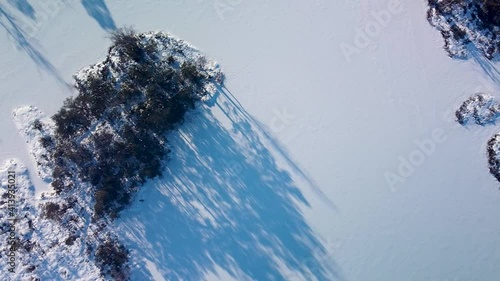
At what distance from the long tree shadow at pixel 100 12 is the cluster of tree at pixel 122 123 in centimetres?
76

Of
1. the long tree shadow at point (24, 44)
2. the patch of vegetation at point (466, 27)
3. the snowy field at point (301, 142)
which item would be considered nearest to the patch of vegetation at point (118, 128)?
the snowy field at point (301, 142)

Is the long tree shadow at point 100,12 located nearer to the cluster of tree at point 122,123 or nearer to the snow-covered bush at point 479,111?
the cluster of tree at point 122,123

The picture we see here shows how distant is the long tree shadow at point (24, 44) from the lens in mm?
14547

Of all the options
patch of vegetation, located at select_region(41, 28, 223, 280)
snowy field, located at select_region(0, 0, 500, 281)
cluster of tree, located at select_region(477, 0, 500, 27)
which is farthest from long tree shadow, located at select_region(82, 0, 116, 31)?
cluster of tree, located at select_region(477, 0, 500, 27)

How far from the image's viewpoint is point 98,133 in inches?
554

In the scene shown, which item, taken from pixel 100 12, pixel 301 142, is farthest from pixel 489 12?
pixel 100 12

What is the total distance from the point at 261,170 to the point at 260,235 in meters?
2.22

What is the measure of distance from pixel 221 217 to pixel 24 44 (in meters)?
9.37

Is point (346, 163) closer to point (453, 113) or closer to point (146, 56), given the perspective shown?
point (453, 113)

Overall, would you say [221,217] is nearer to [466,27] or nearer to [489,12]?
[466,27]

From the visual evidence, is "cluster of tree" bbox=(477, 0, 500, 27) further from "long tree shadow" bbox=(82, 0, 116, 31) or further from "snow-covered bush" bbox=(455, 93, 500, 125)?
"long tree shadow" bbox=(82, 0, 116, 31)

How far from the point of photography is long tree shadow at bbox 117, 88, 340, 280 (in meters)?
13.9

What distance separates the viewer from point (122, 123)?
14.1m

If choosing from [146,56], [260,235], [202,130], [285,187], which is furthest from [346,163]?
[146,56]
